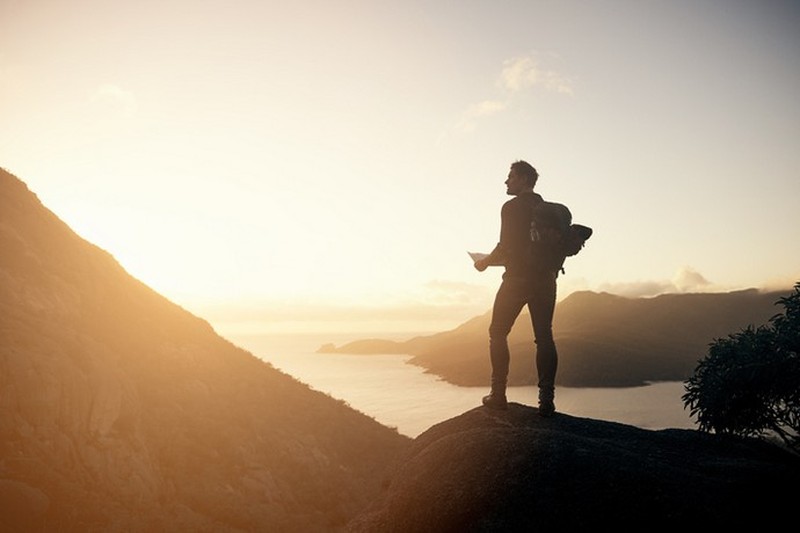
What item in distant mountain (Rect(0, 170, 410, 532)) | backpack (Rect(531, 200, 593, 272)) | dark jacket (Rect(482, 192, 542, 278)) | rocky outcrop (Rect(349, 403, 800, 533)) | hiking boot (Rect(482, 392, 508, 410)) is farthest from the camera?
distant mountain (Rect(0, 170, 410, 532))

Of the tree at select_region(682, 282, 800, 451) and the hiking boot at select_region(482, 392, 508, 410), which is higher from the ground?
the tree at select_region(682, 282, 800, 451)

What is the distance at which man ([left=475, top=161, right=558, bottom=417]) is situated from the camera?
23.7ft

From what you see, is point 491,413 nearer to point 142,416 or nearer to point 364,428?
point 142,416

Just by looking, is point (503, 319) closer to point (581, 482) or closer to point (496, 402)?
point (496, 402)

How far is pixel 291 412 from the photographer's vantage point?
32.6 meters

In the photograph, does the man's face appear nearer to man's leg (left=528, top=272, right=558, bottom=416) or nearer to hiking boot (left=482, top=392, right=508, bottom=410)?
man's leg (left=528, top=272, right=558, bottom=416)

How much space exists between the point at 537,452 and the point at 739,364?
5099 mm

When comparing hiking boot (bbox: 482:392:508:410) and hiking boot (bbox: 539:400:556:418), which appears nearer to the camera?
hiking boot (bbox: 539:400:556:418)

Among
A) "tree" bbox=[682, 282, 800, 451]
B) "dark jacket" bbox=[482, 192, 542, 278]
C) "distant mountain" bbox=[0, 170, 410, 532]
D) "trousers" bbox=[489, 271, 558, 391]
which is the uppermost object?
"dark jacket" bbox=[482, 192, 542, 278]

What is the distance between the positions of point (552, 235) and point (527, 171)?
49.1 inches

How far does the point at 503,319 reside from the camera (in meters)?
7.57

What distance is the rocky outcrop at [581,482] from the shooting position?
4.65 m

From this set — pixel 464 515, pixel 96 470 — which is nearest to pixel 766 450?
pixel 464 515

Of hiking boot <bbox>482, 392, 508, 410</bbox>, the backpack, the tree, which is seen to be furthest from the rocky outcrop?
the backpack
